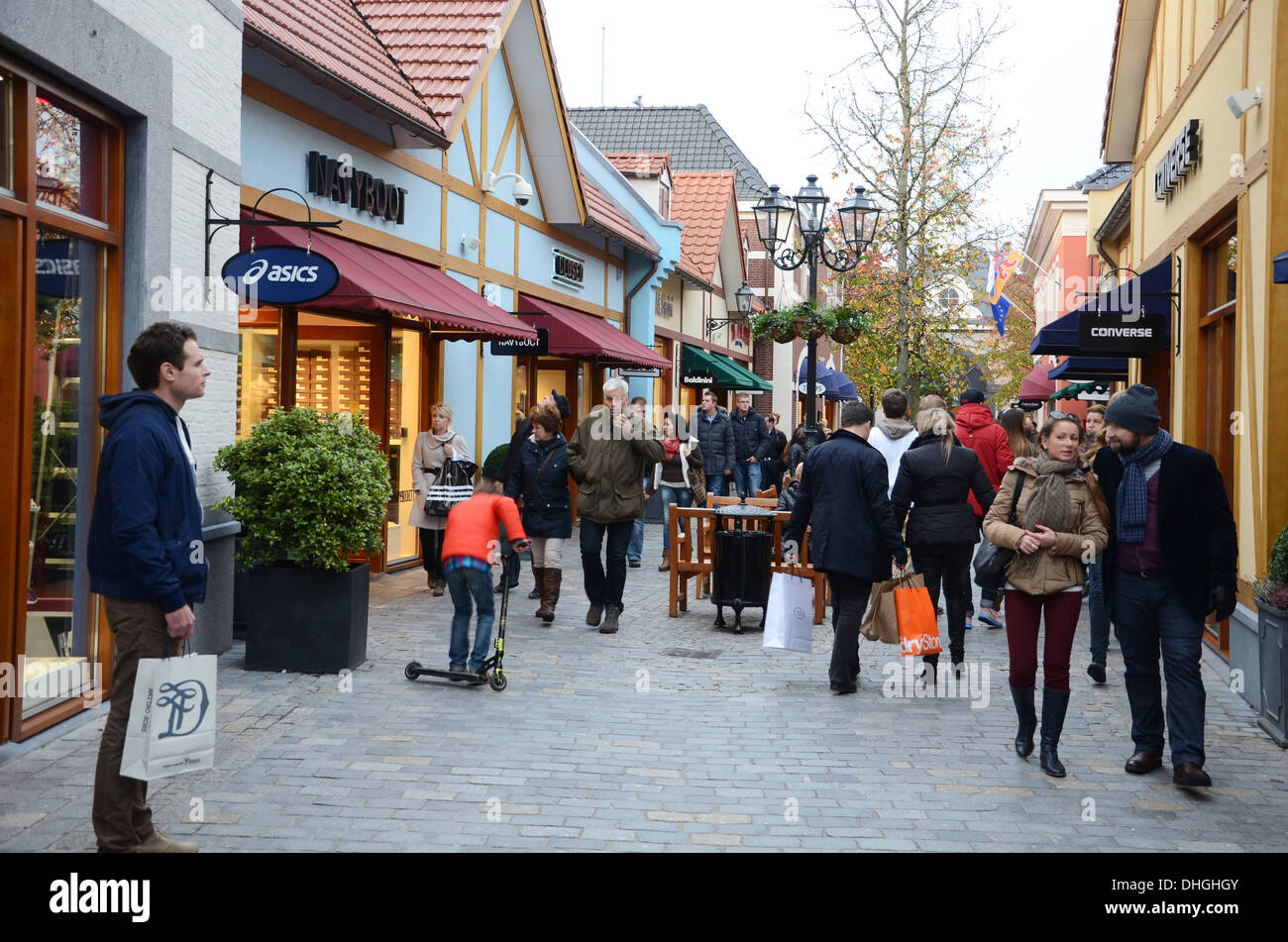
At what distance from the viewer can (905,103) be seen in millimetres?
24812

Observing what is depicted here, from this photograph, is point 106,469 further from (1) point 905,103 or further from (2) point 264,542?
(1) point 905,103

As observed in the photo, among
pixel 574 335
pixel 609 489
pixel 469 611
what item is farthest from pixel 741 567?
pixel 574 335

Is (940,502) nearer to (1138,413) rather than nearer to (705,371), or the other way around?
(1138,413)

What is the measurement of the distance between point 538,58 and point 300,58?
22.1 feet

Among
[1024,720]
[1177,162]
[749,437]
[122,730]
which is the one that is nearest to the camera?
[122,730]

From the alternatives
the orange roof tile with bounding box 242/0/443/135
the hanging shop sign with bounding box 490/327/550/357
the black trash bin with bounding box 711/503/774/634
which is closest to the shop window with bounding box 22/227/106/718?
the orange roof tile with bounding box 242/0/443/135

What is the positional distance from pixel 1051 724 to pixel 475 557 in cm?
352

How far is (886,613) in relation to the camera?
788cm

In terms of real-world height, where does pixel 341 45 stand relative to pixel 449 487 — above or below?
above

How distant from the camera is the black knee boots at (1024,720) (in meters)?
6.29

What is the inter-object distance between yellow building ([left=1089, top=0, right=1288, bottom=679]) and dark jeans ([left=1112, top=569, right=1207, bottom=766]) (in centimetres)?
168

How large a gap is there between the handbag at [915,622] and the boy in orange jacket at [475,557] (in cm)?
241

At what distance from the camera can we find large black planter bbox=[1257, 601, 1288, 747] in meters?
6.45

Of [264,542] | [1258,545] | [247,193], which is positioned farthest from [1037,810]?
[247,193]
